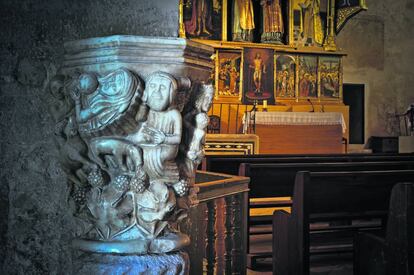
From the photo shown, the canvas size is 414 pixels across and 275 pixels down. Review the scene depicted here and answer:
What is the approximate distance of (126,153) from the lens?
1.65 meters

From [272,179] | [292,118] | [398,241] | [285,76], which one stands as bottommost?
[398,241]

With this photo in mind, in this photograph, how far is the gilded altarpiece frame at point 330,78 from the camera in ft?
39.3

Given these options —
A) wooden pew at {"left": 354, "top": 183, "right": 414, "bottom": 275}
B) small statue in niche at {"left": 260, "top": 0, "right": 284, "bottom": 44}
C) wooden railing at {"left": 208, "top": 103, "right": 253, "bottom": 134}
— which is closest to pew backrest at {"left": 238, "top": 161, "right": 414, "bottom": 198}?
wooden pew at {"left": 354, "top": 183, "right": 414, "bottom": 275}

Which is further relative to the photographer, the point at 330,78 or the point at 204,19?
the point at 330,78

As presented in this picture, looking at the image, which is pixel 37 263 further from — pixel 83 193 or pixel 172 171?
pixel 172 171

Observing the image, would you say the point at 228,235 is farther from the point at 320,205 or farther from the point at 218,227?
the point at 320,205

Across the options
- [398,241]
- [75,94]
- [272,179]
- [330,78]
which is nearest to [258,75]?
[330,78]

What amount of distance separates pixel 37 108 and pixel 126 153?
351 mm

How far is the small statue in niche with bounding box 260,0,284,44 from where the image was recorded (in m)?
11.8

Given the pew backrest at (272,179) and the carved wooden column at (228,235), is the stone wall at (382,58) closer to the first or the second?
the pew backrest at (272,179)

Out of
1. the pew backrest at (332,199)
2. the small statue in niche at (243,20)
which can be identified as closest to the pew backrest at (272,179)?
the pew backrest at (332,199)

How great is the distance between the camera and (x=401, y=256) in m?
3.28

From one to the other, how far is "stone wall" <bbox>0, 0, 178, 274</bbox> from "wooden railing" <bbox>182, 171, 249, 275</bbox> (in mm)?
560

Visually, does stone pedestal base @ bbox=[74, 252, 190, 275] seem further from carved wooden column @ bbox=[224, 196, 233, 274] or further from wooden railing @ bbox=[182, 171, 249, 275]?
carved wooden column @ bbox=[224, 196, 233, 274]
